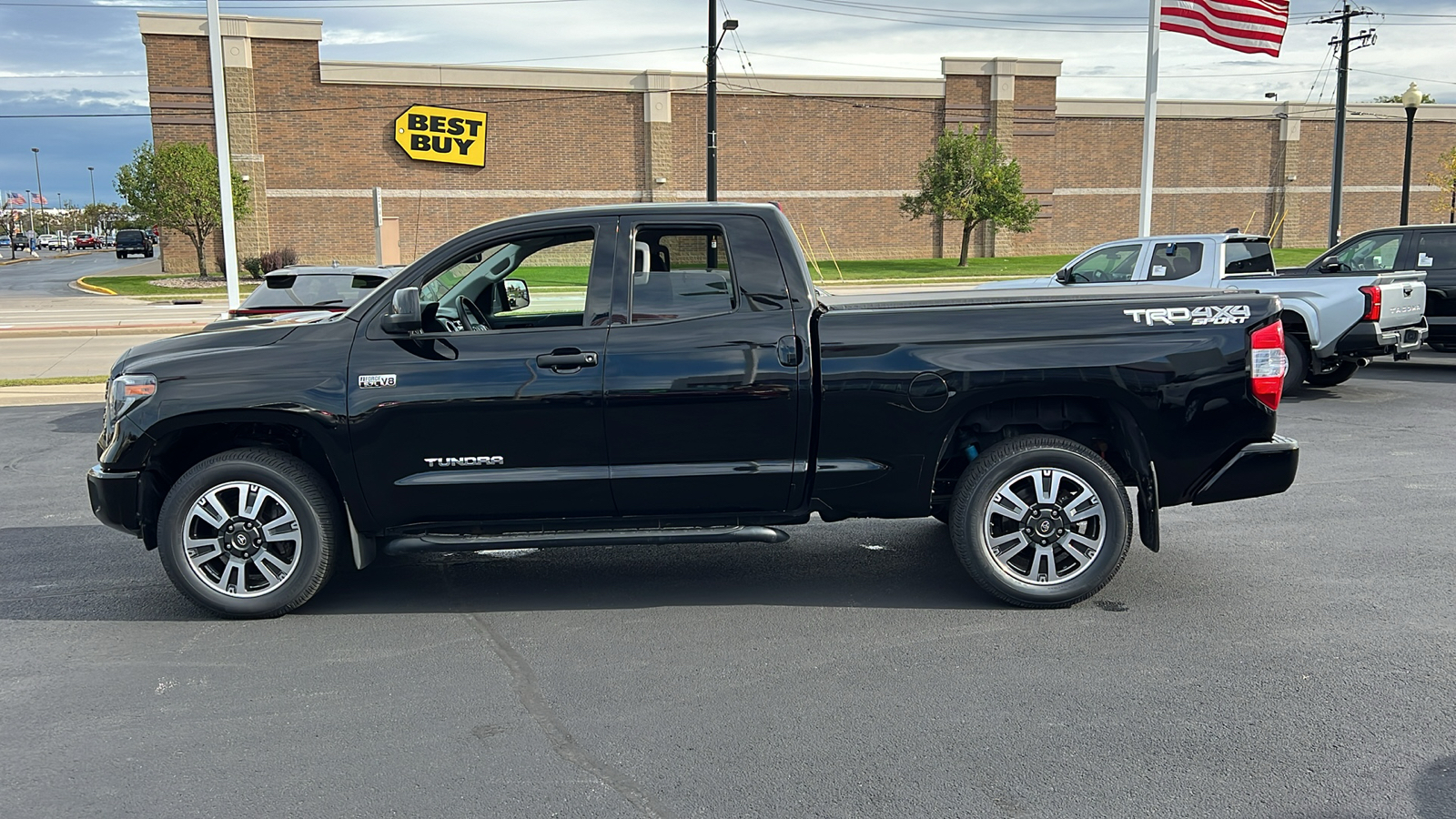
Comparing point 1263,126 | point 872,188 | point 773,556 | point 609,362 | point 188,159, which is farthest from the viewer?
point 1263,126

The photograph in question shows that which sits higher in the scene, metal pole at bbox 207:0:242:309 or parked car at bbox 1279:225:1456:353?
metal pole at bbox 207:0:242:309

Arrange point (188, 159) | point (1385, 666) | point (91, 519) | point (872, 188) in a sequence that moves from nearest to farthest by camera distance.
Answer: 1. point (1385, 666)
2. point (91, 519)
3. point (188, 159)
4. point (872, 188)

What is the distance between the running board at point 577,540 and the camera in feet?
17.7

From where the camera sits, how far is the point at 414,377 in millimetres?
5316

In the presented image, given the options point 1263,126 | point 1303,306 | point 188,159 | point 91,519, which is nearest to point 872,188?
point 1263,126

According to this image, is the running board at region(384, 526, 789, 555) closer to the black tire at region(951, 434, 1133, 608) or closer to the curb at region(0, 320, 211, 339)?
the black tire at region(951, 434, 1133, 608)

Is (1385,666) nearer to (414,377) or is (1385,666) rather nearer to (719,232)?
(719,232)

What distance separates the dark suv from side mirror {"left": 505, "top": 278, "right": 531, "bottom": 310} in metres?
76.9

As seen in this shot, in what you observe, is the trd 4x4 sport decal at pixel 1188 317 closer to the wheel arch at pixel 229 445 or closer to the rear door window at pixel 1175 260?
the wheel arch at pixel 229 445

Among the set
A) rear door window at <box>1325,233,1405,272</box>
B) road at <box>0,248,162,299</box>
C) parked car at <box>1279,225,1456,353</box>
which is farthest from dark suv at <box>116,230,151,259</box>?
parked car at <box>1279,225,1456,353</box>

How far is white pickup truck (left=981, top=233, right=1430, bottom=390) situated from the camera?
1191 cm

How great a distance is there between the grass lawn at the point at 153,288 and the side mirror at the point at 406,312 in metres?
27.7

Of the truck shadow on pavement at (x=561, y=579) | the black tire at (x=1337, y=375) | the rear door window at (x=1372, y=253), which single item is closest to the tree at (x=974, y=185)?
the rear door window at (x=1372, y=253)

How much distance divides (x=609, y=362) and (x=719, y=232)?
86 cm
